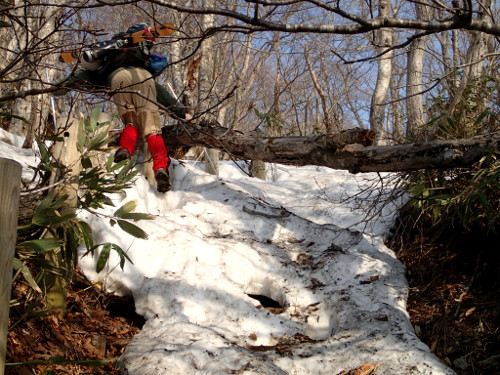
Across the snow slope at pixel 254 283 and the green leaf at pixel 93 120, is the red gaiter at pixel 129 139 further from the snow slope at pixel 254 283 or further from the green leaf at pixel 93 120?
the green leaf at pixel 93 120

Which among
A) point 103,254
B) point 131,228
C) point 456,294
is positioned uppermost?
point 131,228

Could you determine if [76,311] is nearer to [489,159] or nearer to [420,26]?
[420,26]

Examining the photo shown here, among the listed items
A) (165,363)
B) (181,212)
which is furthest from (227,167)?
(165,363)

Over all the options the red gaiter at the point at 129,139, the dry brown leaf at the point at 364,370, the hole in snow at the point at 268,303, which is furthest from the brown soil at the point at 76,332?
the red gaiter at the point at 129,139

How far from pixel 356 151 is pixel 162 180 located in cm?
202

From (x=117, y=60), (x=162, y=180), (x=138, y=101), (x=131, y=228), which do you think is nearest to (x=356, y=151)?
(x=131, y=228)

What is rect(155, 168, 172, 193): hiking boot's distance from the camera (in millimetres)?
4602

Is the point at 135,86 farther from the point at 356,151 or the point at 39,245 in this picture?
the point at 39,245

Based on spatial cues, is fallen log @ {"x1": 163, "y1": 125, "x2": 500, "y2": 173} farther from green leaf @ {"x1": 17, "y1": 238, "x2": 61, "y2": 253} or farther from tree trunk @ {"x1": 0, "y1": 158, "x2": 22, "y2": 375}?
tree trunk @ {"x1": 0, "y1": 158, "x2": 22, "y2": 375}

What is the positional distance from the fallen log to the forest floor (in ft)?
2.74

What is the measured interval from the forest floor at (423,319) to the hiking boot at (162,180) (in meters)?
1.55

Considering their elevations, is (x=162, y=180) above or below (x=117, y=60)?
below

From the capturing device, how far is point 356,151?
376cm

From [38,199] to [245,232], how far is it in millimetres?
1950
